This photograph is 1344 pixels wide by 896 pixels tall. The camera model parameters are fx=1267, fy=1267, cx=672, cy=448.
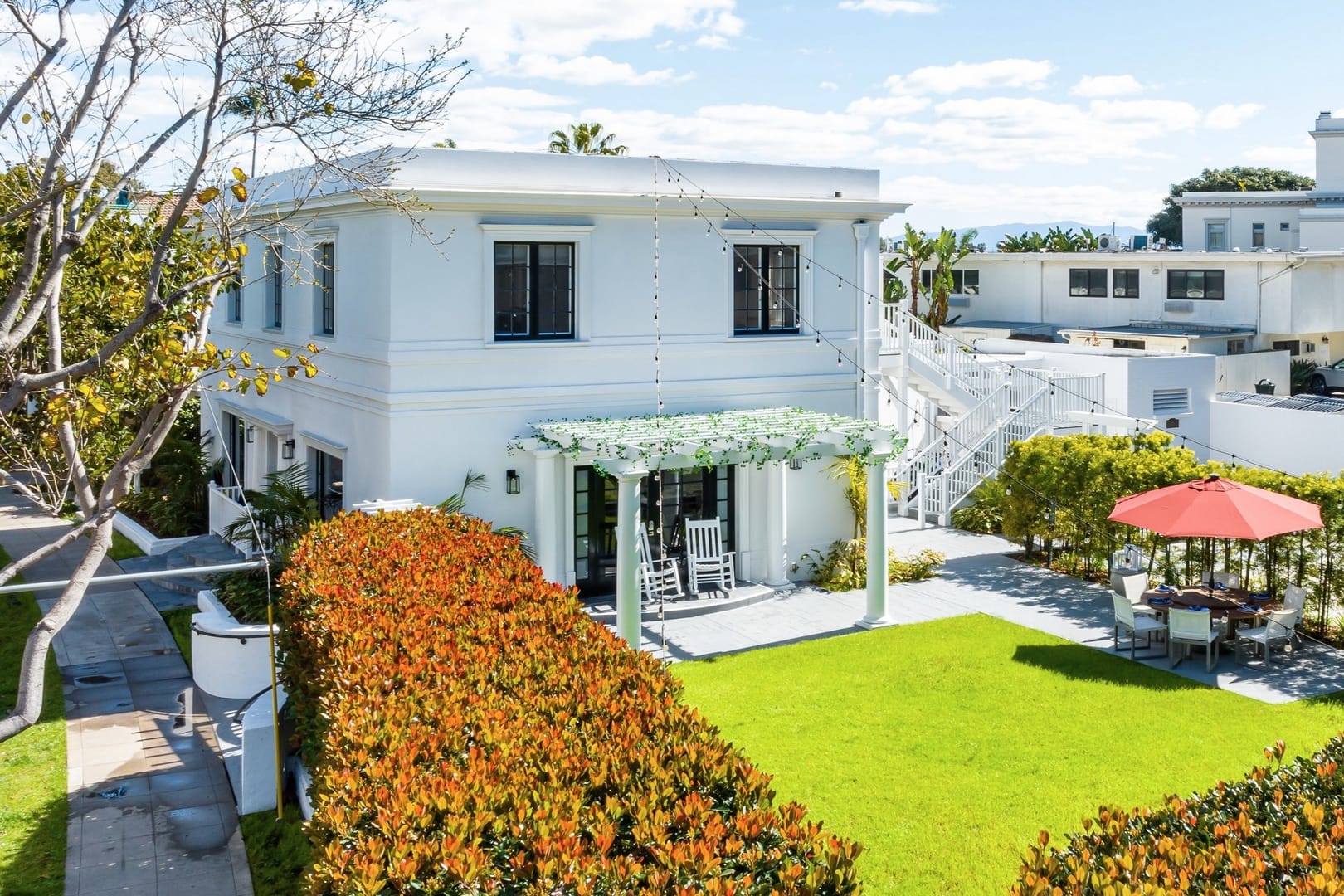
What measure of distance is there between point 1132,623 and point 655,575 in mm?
6690

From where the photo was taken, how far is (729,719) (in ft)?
46.1

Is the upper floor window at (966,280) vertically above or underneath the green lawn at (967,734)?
above

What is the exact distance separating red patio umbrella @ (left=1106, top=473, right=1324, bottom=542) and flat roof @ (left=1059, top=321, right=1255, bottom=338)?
23.1 metres

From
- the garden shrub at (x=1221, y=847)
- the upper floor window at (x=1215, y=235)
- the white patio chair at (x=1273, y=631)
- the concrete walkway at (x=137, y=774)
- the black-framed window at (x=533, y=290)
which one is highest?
the upper floor window at (x=1215, y=235)

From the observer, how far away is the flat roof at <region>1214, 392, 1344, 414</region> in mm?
29797

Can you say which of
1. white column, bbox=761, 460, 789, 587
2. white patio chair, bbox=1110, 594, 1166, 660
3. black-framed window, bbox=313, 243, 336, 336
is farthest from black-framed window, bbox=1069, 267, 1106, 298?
black-framed window, bbox=313, 243, 336, 336

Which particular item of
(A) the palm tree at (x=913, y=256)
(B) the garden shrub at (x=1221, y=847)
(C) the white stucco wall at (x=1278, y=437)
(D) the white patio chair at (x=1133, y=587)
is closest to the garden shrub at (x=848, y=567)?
(D) the white patio chair at (x=1133, y=587)

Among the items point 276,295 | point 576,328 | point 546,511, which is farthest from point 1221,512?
point 276,295

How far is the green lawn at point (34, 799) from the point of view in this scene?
413 inches

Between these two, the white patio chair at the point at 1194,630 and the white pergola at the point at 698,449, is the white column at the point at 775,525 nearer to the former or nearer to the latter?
the white pergola at the point at 698,449

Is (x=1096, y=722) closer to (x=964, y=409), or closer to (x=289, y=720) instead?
(x=289, y=720)

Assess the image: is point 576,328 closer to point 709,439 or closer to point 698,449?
point 709,439

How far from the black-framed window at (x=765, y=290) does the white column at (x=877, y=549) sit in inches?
136

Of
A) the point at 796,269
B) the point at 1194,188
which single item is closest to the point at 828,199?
the point at 796,269
